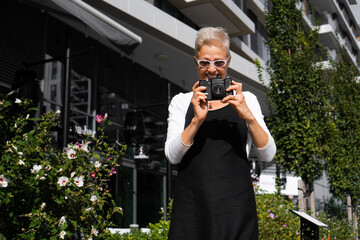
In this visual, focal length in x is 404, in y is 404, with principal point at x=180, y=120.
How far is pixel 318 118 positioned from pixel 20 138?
7.81m

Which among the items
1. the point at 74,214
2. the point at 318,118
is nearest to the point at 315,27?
the point at 318,118

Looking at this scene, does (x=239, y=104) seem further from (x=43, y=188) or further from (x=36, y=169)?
(x=43, y=188)

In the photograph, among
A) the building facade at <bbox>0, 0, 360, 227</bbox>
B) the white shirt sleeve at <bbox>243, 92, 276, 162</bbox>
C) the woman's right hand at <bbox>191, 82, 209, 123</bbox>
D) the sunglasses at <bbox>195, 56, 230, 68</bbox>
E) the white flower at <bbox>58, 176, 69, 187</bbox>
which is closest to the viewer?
the woman's right hand at <bbox>191, 82, 209, 123</bbox>

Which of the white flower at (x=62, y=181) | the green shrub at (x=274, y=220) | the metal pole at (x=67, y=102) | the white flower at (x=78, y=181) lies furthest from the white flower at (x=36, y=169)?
the green shrub at (x=274, y=220)

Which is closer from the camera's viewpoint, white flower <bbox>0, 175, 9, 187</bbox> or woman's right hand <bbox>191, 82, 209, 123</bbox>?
woman's right hand <bbox>191, 82, 209, 123</bbox>

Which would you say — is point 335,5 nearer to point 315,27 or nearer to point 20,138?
point 315,27

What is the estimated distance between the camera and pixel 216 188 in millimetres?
1905

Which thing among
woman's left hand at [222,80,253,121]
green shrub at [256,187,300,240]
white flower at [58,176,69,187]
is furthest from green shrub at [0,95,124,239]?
green shrub at [256,187,300,240]

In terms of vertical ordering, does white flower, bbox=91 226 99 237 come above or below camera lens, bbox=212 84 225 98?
below

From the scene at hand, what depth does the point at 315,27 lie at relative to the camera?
35.7ft

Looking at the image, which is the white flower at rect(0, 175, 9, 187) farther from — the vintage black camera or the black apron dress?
the vintage black camera

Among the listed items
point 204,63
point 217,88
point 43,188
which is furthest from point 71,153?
point 217,88

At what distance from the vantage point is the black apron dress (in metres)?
1.86

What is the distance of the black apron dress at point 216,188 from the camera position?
186 centimetres
